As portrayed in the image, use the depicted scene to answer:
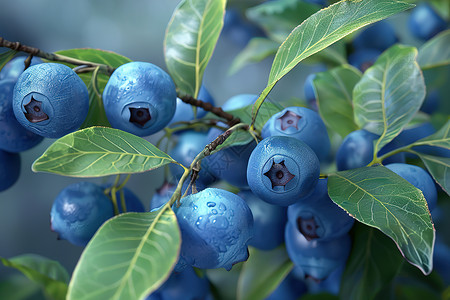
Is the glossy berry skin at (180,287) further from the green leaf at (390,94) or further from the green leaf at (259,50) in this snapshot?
the green leaf at (259,50)

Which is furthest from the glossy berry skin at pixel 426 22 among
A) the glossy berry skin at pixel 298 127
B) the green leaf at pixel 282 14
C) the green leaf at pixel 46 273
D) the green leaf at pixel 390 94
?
the green leaf at pixel 46 273

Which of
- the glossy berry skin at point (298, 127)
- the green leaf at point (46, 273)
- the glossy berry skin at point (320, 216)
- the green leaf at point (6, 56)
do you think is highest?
the green leaf at point (6, 56)

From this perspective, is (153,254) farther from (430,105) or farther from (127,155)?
(430,105)

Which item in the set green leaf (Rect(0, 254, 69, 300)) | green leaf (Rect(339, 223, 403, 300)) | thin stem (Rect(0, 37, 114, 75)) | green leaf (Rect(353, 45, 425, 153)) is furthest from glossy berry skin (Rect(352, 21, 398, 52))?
green leaf (Rect(0, 254, 69, 300))

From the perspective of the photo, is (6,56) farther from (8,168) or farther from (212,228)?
(212,228)

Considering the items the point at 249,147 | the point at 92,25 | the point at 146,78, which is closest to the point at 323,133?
the point at 249,147

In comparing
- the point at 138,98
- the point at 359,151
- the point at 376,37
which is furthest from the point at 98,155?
the point at 376,37
